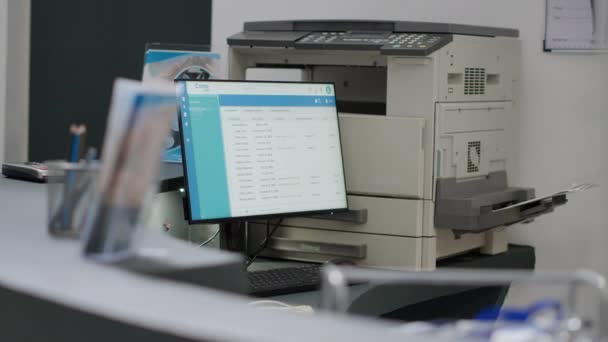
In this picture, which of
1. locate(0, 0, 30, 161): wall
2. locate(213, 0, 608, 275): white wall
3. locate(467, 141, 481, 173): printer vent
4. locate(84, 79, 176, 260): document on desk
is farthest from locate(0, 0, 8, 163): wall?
locate(84, 79, 176, 260): document on desk

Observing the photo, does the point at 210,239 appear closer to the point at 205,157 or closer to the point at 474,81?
the point at 205,157

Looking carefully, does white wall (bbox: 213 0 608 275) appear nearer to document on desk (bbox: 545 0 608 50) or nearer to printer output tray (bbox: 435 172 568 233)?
document on desk (bbox: 545 0 608 50)

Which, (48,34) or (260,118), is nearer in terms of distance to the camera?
(260,118)

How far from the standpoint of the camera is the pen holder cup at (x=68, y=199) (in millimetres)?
1163

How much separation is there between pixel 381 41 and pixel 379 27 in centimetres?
12

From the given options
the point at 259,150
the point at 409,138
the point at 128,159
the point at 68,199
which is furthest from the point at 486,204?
the point at 128,159

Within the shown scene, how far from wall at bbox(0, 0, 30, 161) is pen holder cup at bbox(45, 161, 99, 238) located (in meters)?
2.95

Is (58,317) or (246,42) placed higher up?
(246,42)

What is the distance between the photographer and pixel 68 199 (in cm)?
120

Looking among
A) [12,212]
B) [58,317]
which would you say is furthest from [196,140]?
[58,317]

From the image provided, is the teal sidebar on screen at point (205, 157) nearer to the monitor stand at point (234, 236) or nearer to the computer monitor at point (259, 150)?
the computer monitor at point (259, 150)

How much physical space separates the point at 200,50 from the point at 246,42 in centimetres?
30

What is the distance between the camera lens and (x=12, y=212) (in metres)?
1.46

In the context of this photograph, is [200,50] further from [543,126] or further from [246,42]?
[543,126]
